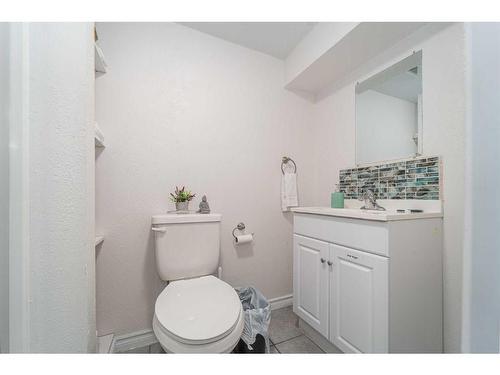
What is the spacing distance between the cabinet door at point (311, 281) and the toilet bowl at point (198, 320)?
0.52 metres

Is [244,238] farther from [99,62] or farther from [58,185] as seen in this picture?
[99,62]

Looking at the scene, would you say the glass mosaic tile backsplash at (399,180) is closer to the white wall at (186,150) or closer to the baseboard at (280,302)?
the white wall at (186,150)

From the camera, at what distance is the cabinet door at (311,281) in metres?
1.14

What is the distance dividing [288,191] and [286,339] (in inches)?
38.9

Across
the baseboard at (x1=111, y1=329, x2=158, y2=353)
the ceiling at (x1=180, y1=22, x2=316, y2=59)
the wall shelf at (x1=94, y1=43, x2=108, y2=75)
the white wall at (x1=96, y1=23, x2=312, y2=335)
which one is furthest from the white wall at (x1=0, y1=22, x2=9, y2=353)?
the ceiling at (x1=180, y1=22, x2=316, y2=59)

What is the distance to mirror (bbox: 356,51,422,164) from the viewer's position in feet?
3.77

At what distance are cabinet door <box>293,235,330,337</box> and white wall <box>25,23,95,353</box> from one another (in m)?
1.06

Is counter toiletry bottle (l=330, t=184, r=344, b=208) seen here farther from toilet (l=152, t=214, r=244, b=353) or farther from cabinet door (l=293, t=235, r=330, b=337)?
toilet (l=152, t=214, r=244, b=353)

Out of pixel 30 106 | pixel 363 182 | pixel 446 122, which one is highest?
pixel 446 122
